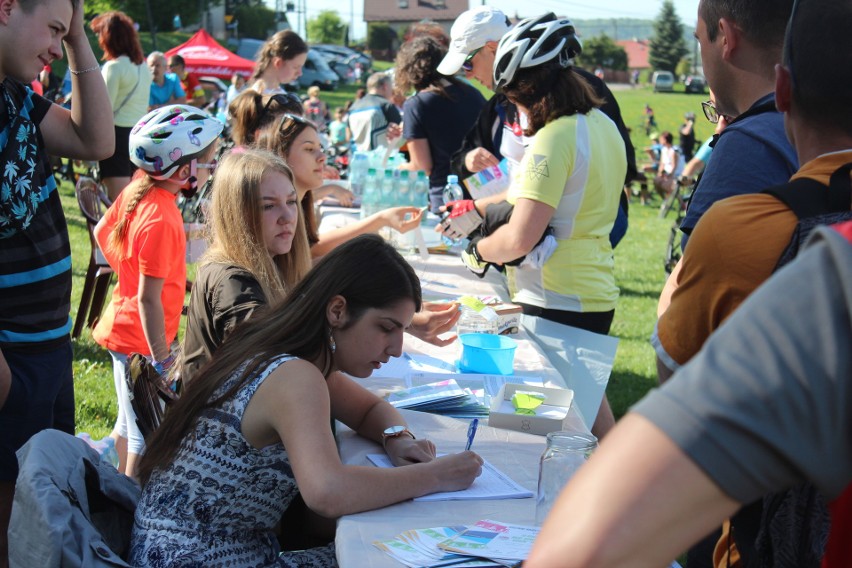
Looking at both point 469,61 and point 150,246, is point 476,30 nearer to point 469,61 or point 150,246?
point 469,61

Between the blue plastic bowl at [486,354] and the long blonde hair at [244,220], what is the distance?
24.6 inches

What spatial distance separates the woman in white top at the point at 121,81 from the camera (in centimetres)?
712

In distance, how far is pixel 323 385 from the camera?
194 centimetres

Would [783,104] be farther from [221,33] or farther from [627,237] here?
[221,33]

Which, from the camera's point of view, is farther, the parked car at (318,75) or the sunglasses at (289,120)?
the parked car at (318,75)

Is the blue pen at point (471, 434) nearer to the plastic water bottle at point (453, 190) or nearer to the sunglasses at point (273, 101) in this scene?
the sunglasses at point (273, 101)

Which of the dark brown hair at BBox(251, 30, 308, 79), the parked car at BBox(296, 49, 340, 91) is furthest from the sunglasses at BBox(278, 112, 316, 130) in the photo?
the parked car at BBox(296, 49, 340, 91)

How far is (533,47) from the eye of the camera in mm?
3283

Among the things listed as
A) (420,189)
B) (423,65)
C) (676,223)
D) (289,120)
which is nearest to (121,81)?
(423,65)

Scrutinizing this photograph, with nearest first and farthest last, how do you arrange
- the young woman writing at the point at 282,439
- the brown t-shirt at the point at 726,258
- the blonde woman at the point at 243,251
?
the brown t-shirt at the point at 726,258 → the young woman writing at the point at 282,439 → the blonde woman at the point at 243,251

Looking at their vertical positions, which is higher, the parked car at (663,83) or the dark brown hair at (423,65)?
the dark brown hair at (423,65)

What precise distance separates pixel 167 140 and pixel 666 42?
7634 centimetres

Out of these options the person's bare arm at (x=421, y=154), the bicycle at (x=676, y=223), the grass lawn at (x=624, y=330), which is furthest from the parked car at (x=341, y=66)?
the person's bare arm at (x=421, y=154)

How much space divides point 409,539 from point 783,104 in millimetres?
1077
